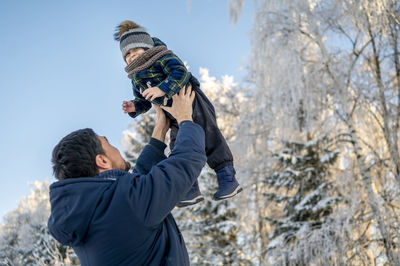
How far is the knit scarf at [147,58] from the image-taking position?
1.69m

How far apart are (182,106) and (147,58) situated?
31 cm

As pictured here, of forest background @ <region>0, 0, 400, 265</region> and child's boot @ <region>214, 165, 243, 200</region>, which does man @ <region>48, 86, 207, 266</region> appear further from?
forest background @ <region>0, 0, 400, 265</region>

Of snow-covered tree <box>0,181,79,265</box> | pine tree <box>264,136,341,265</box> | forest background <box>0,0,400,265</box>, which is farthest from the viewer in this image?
snow-covered tree <box>0,181,79,265</box>

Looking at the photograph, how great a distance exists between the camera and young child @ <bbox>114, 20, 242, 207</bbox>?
1691 mm

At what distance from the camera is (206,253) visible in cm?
1041

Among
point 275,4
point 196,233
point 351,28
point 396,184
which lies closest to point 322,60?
point 351,28

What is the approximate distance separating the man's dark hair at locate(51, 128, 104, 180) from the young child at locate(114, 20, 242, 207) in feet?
1.26

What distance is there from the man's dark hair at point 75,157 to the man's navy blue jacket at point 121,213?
8cm

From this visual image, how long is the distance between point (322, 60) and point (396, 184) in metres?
2.39

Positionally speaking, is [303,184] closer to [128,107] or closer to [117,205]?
[128,107]

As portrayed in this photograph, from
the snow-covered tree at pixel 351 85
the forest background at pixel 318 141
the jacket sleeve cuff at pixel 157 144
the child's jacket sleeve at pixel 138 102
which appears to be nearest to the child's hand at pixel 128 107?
the child's jacket sleeve at pixel 138 102

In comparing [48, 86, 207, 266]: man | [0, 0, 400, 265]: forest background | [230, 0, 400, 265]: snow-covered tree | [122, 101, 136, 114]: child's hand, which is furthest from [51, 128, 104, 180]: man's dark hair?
[230, 0, 400, 265]: snow-covered tree

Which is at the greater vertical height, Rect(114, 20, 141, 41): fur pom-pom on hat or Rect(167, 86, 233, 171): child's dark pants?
Rect(114, 20, 141, 41): fur pom-pom on hat

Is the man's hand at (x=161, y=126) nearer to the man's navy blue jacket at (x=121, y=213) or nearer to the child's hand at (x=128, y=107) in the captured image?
the child's hand at (x=128, y=107)
